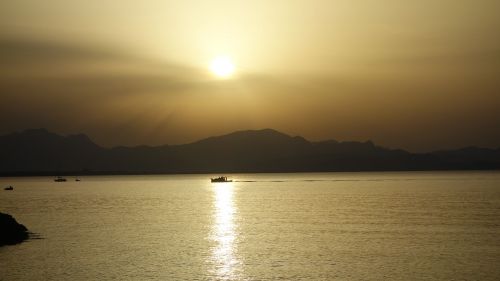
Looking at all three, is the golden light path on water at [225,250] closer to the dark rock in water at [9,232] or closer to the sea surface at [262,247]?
the sea surface at [262,247]

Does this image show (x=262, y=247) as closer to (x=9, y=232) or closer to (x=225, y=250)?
(x=225, y=250)

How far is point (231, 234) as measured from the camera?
8725cm

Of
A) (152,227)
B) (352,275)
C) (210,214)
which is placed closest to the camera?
(352,275)

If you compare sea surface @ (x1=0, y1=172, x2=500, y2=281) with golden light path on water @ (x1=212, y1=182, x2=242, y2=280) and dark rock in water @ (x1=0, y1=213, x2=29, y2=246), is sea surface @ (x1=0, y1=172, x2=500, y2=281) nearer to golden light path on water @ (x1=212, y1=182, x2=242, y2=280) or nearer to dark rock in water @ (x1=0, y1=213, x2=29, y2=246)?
golden light path on water @ (x1=212, y1=182, x2=242, y2=280)

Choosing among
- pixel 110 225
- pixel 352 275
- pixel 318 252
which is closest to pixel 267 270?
pixel 352 275

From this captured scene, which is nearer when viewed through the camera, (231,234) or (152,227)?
(231,234)

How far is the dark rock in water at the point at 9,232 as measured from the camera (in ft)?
245

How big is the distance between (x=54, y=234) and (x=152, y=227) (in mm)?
16265

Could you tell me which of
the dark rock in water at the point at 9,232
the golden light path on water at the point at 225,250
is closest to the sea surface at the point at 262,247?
the golden light path on water at the point at 225,250

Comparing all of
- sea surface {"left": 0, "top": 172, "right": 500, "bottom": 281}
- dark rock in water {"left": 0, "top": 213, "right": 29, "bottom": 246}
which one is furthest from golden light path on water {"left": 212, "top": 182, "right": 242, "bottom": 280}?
dark rock in water {"left": 0, "top": 213, "right": 29, "bottom": 246}

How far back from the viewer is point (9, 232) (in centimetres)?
7669

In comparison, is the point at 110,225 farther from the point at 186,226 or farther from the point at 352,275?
the point at 352,275

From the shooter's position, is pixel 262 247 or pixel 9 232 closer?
pixel 262 247

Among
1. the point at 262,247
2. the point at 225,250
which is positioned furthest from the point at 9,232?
the point at 262,247
